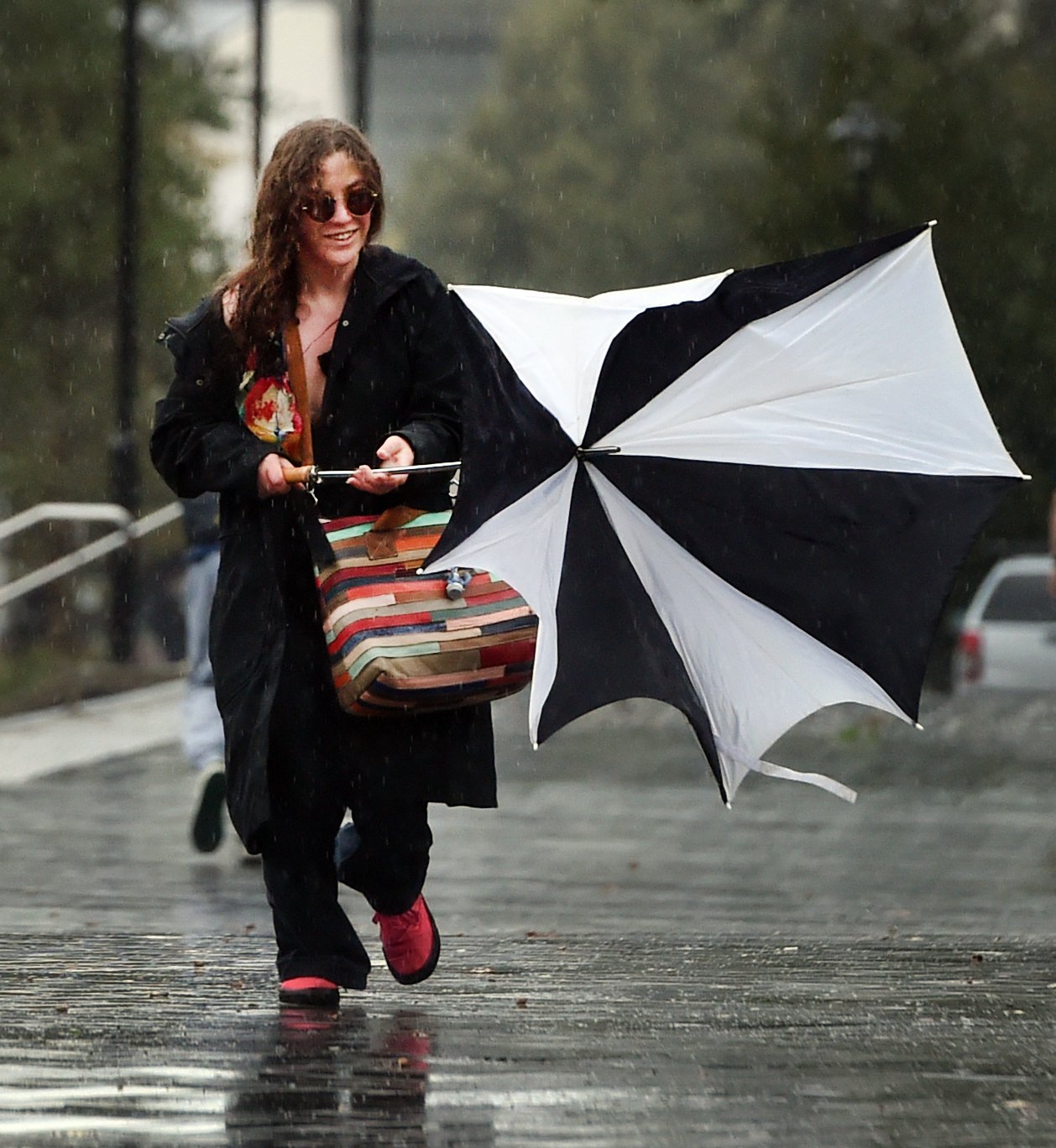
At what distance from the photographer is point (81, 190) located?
33031mm

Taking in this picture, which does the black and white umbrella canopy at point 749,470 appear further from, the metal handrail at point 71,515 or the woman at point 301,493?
the metal handrail at point 71,515

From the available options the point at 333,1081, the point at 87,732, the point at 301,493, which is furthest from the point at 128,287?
the point at 333,1081

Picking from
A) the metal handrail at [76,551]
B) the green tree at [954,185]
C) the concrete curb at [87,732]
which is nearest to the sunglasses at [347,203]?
the concrete curb at [87,732]

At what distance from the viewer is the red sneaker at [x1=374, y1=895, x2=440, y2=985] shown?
6703 millimetres

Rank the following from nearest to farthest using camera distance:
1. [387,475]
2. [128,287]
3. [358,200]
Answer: [387,475] < [358,200] < [128,287]

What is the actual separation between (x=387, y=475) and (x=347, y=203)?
648 mm

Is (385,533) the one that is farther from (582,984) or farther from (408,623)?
(582,984)

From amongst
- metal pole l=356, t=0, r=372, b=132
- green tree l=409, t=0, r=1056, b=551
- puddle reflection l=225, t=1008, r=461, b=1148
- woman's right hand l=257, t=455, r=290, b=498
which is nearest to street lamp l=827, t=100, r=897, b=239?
green tree l=409, t=0, r=1056, b=551

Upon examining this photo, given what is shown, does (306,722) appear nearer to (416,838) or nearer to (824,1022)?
(416,838)

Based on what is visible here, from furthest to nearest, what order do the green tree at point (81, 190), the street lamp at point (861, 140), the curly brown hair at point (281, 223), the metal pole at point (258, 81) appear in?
1. the green tree at point (81, 190)
2. the metal pole at point (258, 81)
3. the street lamp at point (861, 140)
4. the curly brown hair at point (281, 223)

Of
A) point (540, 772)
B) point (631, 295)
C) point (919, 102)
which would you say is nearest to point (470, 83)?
point (919, 102)

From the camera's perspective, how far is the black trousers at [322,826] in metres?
Answer: 6.48

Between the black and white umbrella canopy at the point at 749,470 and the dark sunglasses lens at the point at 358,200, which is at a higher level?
the dark sunglasses lens at the point at 358,200

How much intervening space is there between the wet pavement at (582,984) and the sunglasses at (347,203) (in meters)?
1.70
